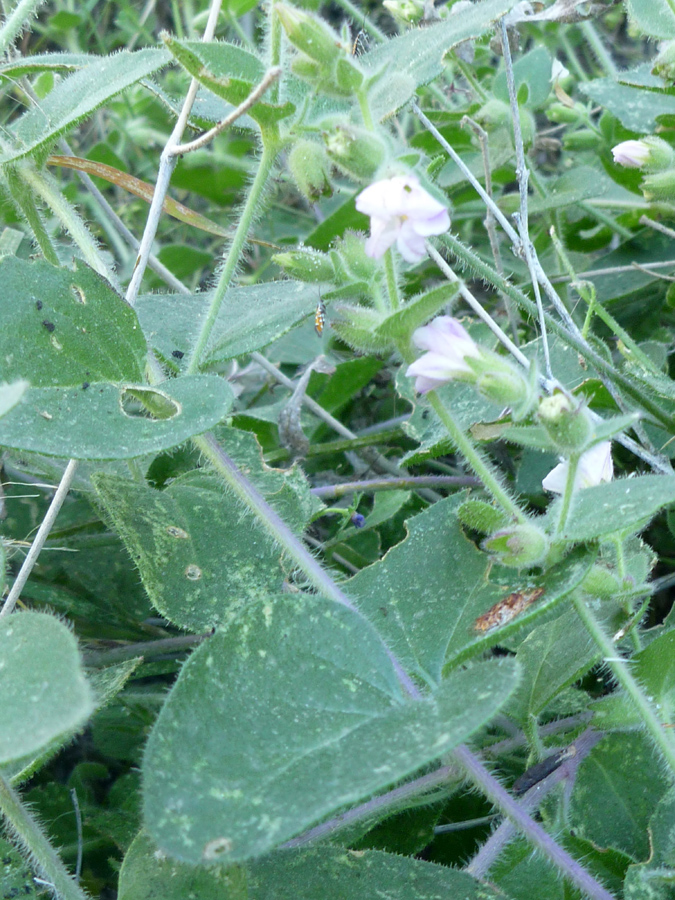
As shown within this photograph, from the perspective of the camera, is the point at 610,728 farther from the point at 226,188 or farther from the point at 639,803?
the point at 226,188

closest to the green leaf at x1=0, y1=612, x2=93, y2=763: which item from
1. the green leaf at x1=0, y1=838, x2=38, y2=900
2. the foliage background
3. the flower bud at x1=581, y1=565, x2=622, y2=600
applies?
the foliage background

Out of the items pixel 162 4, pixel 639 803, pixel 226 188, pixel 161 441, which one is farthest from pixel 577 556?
pixel 162 4

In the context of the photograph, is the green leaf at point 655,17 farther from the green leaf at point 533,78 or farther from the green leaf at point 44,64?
the green leaf at point 44,64

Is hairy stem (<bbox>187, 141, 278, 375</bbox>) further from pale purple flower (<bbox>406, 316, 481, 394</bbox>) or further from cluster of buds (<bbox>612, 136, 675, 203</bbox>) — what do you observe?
cluster of buds (<bbox>612, 136, 675, 203</bbox>)

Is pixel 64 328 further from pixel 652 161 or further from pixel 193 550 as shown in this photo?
pixel 652 161

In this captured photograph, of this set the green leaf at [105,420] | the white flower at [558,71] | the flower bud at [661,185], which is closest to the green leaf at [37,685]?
the green leaf at [105,420]

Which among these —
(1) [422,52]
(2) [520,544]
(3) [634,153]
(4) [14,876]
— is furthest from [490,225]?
(4) [14,876]
